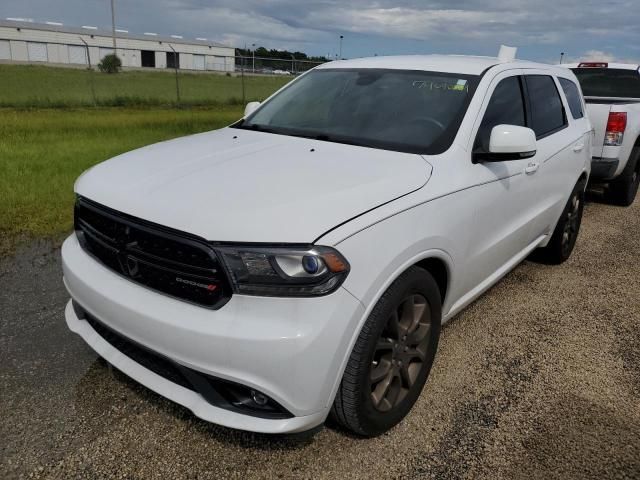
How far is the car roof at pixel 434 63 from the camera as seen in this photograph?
353 cm

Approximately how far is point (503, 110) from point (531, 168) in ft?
1.49

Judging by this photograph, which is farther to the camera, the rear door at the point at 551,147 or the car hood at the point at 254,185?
the rear door at the point at 551,147

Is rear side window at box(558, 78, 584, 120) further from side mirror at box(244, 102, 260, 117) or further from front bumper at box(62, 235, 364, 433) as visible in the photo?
front bumper at box(62, 235, 364, 433)

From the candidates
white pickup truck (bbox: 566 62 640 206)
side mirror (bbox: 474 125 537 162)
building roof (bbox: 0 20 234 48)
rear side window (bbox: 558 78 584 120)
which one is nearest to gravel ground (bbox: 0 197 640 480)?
side mirror (bbox: 474 125 537 162)

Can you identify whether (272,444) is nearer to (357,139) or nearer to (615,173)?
(357,139)

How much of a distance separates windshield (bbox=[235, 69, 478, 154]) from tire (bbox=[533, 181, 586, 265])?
2.01 metres

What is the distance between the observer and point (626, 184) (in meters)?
7.56

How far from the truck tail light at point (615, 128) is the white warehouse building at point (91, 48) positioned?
43.3 meters

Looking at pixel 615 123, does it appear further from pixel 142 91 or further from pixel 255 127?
pixel 142 91

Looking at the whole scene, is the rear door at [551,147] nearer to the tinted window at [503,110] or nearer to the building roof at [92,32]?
the tinted window at [503,110]

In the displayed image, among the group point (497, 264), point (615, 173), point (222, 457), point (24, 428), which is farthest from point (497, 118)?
point (615, 173)

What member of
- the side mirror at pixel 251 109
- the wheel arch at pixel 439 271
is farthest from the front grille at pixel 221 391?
the side mirror at pixel 251 109

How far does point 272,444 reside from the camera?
2.53m

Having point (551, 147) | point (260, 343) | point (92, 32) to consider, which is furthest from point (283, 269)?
point (92, 32)
